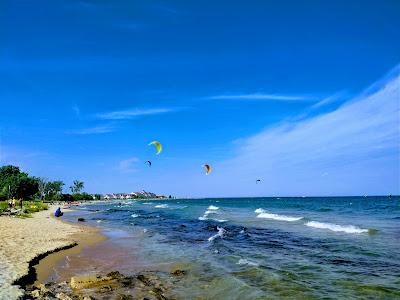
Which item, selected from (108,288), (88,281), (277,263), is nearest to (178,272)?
(108,288)

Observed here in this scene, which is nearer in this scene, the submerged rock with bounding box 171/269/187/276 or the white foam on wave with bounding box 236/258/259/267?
the submerged rock with bounding box 171/269/187/276

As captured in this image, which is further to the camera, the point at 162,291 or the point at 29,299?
the point at 162,291

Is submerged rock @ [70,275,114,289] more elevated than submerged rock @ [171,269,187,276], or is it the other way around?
submerged rock @ [70,275,114,289]

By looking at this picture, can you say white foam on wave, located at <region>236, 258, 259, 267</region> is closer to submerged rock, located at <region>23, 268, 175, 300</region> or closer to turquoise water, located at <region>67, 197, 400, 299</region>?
Result: turquoise water, located at <region>67, 197, 400, 299</region>

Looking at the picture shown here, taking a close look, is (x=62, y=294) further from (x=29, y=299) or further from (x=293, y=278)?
(x=293, y=278)

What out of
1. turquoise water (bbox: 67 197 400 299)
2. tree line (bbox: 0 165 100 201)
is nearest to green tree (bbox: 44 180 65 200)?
tree line (bbox: 0 165 100 201)

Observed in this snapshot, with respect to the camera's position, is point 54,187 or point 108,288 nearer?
point 108,288

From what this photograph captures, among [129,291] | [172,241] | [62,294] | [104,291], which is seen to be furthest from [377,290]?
[172,241]

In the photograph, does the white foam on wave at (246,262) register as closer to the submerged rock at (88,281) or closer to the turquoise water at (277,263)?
the turquoise water at (277,263)

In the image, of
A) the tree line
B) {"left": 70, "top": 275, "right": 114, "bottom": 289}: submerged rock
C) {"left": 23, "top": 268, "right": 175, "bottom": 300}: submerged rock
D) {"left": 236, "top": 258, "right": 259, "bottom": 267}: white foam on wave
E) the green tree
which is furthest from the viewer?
the green tree

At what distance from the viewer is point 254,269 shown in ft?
52.6

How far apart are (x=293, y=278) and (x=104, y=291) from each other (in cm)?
735

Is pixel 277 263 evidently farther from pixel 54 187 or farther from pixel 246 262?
pixel 54 187

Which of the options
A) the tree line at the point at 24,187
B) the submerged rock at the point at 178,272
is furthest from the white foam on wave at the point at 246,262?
the tree line at the point at 24,187
